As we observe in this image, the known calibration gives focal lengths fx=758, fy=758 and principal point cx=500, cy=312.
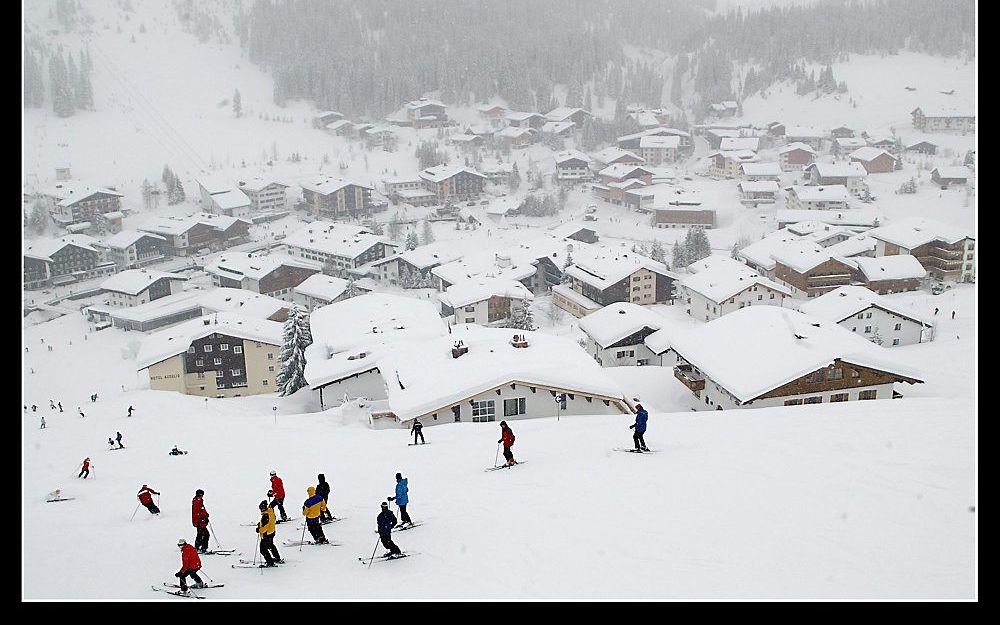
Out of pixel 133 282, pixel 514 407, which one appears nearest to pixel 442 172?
pixel 133 282

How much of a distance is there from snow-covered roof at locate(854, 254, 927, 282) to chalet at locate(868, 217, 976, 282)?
4.18ft

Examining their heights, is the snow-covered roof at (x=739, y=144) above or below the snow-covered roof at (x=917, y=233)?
above

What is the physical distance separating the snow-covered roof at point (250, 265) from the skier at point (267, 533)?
1794 inches

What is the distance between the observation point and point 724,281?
43.9m

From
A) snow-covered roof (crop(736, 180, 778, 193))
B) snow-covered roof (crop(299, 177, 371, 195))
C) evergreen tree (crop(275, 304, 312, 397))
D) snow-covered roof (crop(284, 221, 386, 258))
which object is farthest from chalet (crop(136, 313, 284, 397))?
snow-covered roof (crop(736, 180, 778, 193))

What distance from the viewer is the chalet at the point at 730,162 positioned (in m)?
81.6

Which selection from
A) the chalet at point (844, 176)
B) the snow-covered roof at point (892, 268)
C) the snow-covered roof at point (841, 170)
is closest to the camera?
the snow-covered roof at point (892, 268)

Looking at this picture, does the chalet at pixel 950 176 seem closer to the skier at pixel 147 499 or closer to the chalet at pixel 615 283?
the chalet at pixel 615 283

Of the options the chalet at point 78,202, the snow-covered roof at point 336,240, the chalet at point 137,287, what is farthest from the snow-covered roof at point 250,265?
the chalet at point 78,202

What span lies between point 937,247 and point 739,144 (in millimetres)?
42485

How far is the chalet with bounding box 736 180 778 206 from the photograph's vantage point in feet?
237

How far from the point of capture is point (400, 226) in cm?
7031

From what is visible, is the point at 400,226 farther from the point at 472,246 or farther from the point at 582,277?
the point at 582,277
